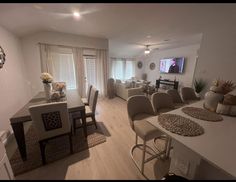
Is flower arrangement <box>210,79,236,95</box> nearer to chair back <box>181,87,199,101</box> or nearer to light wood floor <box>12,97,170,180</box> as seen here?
chair back <box>181,87,199,101</box>

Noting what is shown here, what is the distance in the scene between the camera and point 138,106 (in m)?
1.76

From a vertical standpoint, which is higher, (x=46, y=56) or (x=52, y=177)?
(x=46, y=56)

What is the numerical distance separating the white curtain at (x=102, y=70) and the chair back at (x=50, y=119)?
129 inches

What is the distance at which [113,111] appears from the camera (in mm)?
3510

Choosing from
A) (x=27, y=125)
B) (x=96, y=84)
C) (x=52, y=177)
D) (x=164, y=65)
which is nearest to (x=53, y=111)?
(x=52, y=177)

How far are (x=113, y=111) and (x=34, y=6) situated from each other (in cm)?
307

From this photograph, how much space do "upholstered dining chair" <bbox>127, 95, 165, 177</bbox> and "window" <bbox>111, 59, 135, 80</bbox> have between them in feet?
18.4

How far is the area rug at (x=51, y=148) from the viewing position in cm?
156

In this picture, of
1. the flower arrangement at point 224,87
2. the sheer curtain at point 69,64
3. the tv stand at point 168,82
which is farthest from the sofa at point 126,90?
the flower arrangement at point 224,87

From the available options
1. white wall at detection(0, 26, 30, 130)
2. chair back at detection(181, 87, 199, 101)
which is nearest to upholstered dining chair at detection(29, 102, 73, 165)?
white wall at detection(0, 26, 30, 130)

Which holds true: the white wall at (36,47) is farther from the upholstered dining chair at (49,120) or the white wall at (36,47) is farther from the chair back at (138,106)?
the chair back at (138,106)

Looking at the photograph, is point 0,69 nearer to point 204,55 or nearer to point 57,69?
point 57,69

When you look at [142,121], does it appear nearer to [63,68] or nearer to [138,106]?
[138,106]

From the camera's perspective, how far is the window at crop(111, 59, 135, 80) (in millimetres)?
7184
